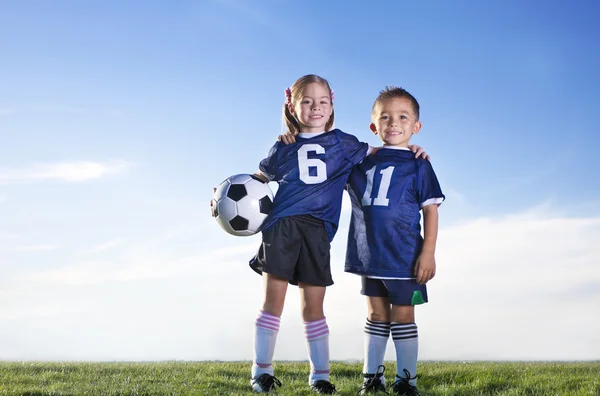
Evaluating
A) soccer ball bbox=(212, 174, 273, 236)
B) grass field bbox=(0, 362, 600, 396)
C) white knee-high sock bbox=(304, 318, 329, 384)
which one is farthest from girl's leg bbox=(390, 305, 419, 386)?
soccer ball bbox=(212, 174, 273, 236)

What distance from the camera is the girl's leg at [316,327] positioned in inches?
191

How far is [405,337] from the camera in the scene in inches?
188

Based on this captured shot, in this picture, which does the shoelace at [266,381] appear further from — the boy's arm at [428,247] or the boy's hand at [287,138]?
the boy's hand at [287,138]

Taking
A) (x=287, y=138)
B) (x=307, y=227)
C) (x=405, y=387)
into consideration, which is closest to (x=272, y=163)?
(x=287, y=138)

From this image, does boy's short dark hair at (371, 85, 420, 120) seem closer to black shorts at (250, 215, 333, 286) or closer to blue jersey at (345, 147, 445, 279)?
blue jersey at (345, 147, 445, 279)

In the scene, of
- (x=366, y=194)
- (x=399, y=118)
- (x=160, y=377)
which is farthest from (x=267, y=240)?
(x=160, y=377)

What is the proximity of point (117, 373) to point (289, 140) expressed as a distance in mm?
3301

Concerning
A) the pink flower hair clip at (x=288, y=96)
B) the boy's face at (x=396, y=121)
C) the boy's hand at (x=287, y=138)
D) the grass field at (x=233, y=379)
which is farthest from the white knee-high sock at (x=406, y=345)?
the pink flower hair clip at (x=288, y=96)

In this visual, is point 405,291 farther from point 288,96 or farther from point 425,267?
point 288,96

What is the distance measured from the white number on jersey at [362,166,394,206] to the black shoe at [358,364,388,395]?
4.66 feet

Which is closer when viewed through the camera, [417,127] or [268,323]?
[268,323]

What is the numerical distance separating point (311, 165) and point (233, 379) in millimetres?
2331

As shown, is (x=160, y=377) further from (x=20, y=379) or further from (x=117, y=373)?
(x=20, y=379)

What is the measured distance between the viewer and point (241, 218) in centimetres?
498
